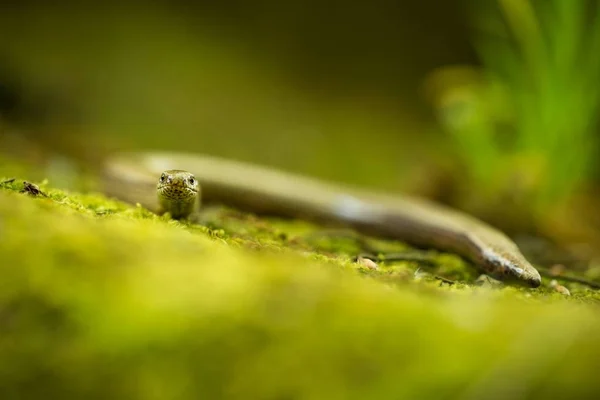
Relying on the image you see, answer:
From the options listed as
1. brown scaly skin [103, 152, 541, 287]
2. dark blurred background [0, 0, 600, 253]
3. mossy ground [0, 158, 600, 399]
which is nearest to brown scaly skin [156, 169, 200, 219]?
brown scaly skin [103, 152, 541, 287]

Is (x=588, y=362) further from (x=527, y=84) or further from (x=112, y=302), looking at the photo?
(x=527, y=84)

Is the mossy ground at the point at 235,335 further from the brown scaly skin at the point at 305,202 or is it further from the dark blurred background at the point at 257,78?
the dark blurred background at the point at 257,78

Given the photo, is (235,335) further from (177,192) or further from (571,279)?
(571,279)

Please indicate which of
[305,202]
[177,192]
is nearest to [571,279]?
[305,202]

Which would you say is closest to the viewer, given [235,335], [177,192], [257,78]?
[235,335]

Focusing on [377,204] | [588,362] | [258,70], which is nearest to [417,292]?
[588,362]

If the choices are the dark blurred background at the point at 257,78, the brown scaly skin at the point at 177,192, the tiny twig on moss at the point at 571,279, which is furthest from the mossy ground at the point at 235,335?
the dark blurred background at the point at 257,78
